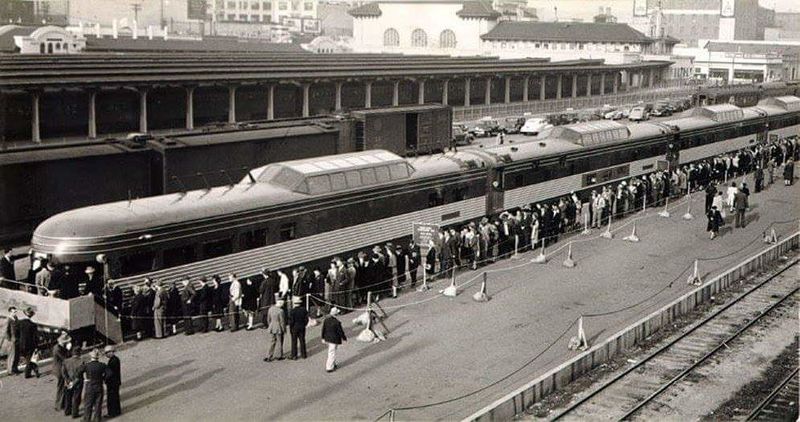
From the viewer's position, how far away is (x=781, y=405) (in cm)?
1711

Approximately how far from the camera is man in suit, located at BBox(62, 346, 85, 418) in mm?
14391

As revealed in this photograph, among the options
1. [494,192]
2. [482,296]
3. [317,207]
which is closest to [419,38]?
[494,192]

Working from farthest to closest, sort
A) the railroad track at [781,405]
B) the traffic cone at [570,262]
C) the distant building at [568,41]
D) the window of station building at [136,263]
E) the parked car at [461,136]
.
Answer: the distant building at [568,41], the parked car at [461,136], the traffic cone at [570,262], the window of station building at [136,263], the railroad track at [781,405]

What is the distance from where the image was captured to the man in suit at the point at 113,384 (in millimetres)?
14508

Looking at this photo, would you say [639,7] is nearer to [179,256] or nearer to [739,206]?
[739,206]

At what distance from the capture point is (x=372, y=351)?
18.7m

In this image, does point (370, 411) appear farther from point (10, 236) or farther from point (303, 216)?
point (10, 236)

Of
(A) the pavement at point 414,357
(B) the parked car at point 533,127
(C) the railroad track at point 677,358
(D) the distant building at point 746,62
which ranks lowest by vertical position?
(C) the railroad track at point 677,358

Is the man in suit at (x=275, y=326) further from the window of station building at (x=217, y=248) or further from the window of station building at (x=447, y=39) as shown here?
the window of station building at (x=447, y=39)

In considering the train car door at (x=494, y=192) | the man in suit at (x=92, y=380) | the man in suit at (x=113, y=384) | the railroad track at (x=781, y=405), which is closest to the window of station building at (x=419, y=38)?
the train car door at (x=494, y=192)

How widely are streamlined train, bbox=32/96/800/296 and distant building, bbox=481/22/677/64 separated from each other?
234 ft

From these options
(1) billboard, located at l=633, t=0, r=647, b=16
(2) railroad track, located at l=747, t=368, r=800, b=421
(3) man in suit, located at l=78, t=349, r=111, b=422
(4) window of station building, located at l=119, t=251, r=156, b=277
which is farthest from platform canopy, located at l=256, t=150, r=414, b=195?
(1) billboard, located at l=633, t=0, r=647, b=16

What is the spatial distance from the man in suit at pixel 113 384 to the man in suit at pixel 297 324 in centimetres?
391

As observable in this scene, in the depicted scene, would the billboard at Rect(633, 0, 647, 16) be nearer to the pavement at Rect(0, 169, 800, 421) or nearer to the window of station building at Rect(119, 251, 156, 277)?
the pavement at Rect(0, 169, 800, 421)
